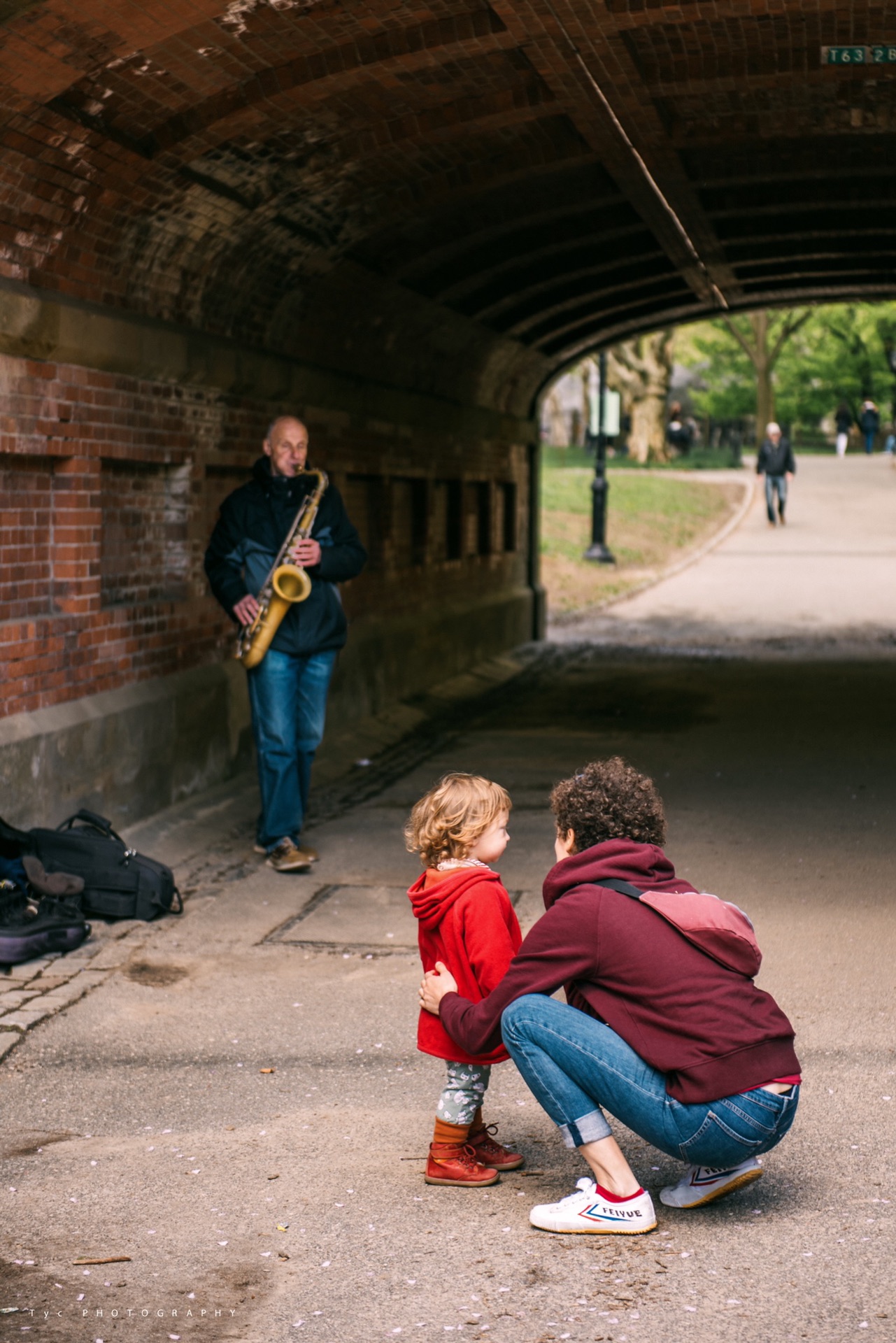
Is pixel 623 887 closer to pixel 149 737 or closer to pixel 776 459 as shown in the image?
pixel 149 737

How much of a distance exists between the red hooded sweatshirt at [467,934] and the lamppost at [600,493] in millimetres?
22537

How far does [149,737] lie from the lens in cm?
892

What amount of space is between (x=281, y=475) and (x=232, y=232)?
6.48 ft

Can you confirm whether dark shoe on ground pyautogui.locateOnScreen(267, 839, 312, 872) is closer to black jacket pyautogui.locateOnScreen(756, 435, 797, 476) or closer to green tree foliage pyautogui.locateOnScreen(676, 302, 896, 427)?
black jacket pyautogui.locateOnScreen(756, 435, 797, 476)

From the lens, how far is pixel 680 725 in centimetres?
1297

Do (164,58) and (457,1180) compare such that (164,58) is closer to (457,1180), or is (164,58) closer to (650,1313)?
(457,1180)

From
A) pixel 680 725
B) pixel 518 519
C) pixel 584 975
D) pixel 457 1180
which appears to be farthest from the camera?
pixel 518 519

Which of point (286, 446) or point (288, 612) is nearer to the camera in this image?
point (288, 612)

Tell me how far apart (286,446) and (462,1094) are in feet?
15.2

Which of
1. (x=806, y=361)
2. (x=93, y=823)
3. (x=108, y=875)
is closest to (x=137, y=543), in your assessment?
(x=93, y=823)

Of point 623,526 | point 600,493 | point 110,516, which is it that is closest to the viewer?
point 110,516

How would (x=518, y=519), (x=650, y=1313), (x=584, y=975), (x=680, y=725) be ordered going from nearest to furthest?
(x=650, y=1313) < (x=584, y=975) < (x=680, y=725) < (x=518, y=519)

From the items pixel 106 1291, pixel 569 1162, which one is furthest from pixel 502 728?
pixel 106 1291

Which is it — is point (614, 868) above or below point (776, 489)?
below
